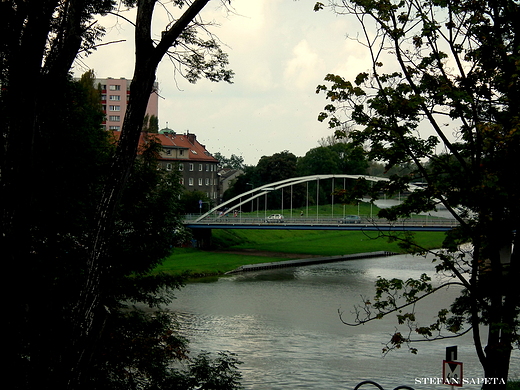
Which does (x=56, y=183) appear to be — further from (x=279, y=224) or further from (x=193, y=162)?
(x=193, y=162)

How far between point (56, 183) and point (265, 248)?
130 feet

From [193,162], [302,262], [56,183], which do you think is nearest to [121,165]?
[56,183]

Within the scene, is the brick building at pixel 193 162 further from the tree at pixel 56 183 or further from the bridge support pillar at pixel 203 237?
the tree at pixel 56 183

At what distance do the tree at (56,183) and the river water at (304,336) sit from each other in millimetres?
6526

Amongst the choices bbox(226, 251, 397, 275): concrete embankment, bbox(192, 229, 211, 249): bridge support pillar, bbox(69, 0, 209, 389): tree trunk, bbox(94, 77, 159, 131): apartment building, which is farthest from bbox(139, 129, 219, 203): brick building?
bbox(69, 0, 209, 389): tree trunk

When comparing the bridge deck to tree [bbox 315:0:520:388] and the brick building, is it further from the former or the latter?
tree [bbox 315:0:520:388]

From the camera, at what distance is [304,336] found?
1953 centimetres

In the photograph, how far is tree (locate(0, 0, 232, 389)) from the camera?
566cm

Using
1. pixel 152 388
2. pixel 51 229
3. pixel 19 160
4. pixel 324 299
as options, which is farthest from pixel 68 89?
pixel 324 299

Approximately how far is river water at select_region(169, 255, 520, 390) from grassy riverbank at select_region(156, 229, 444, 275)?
446cm

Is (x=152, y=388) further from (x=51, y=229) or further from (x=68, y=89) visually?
(x=68, y=89)

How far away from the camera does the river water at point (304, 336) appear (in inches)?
587

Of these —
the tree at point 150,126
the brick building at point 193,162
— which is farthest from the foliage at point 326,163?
the tree at point 150,126

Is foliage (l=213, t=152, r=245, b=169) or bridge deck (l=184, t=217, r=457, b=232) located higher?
foliage (l=213, t=152, r=245, b=169)
